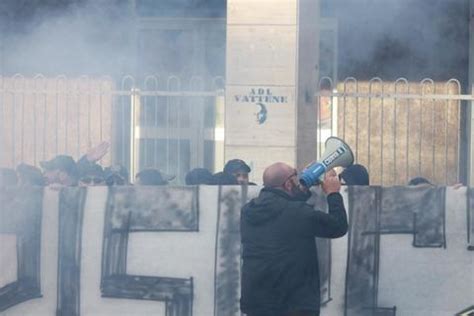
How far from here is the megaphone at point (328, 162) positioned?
19.9ft

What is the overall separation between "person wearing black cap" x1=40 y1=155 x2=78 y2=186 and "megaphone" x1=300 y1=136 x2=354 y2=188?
2.31 meters

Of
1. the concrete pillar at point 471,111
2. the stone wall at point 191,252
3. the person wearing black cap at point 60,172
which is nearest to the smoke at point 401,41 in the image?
the concrete pillar at point 471,111

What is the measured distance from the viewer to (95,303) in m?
6.99

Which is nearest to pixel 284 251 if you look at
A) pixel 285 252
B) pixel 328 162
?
pixel 285 252

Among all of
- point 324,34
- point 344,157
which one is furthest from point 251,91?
point 344,157

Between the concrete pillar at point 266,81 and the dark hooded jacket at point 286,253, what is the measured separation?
329 cm

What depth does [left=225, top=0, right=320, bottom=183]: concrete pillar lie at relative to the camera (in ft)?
30.2

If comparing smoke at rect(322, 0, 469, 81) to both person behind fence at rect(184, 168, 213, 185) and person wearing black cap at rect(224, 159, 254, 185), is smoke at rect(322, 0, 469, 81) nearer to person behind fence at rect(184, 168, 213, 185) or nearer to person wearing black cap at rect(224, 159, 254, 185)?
person wearing black cap at rect(224, 159, 254, 185)

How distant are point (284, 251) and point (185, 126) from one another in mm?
5094

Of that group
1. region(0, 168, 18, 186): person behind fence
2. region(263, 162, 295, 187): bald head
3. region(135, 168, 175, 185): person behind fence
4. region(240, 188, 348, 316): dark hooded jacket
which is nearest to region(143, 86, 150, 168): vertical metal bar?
region(135, 168, 175, 185): person behind fence

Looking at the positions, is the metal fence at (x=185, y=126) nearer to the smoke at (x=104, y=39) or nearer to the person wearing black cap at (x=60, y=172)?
the smoke at (x=104, y=39)

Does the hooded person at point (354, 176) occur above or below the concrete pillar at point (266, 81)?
below

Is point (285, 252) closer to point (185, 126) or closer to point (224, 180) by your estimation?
point (224, 180)

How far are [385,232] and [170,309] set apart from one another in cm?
140
